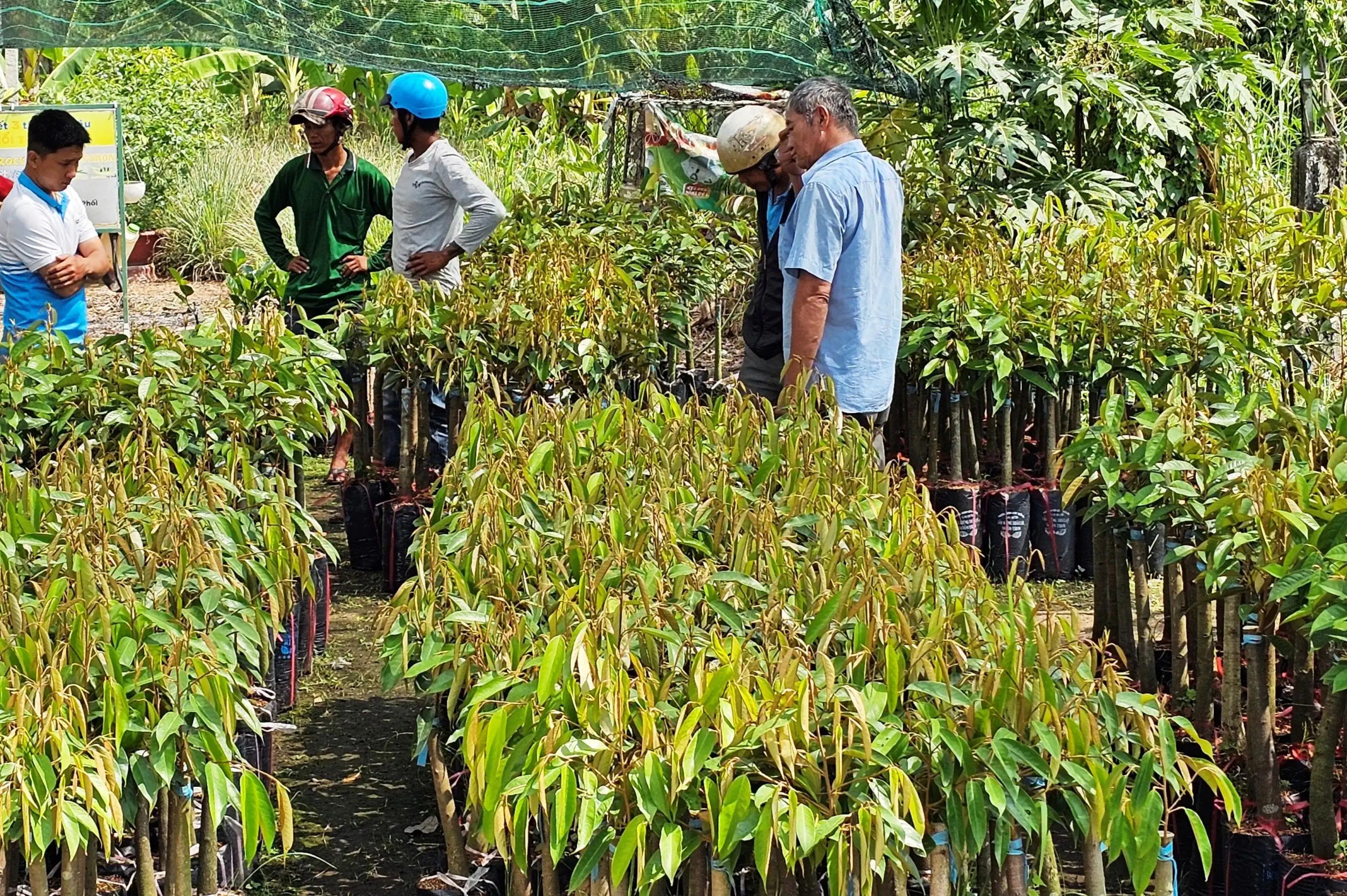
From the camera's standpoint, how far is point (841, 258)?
4.40 m

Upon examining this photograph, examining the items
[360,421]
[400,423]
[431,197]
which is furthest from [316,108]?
[400,423]

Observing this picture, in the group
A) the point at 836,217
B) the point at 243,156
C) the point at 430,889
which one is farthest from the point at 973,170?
the point at 243,156

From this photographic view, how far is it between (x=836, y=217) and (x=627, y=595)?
1.89 metres

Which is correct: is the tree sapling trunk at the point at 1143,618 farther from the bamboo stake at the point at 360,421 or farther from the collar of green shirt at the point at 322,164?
the collar of green shirt at the point at 322,164

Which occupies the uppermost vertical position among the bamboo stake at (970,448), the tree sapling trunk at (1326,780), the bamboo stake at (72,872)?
the bamboo stake at (970,448)

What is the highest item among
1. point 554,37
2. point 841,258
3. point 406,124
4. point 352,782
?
point 554,37

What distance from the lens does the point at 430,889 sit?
2.74m

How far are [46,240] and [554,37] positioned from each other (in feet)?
9.85

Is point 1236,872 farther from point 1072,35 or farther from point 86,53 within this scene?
point 86,53

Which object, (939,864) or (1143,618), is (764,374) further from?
(939,864)

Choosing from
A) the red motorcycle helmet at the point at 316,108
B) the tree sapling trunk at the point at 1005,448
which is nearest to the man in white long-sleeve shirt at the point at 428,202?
the red motorcycle helmet at the point at 316,108

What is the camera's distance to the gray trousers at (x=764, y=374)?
491 cm

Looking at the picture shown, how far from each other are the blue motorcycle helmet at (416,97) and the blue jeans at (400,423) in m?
1.06

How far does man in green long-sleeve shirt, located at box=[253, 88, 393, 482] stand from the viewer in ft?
20.1
